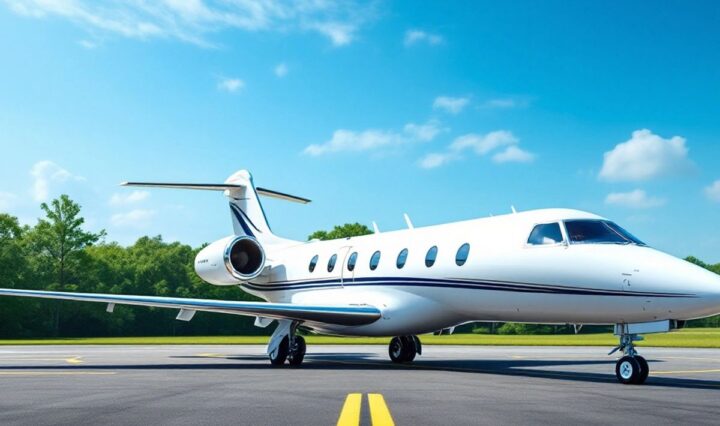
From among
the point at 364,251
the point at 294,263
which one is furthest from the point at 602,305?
the point at 294,263

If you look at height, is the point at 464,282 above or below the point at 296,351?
above

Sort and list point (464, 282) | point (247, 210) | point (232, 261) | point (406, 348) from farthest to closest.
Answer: point (247, 210), point (232, 261), point (406, 348), point (464, 282)

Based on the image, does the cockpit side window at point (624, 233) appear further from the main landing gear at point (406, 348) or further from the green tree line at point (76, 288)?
the green tree line at point (76, 288)

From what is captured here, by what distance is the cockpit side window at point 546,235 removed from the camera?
1331 cm

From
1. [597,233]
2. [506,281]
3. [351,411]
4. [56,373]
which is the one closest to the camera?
[351,411]

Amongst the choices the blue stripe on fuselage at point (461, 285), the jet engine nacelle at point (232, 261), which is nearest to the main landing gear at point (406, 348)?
the blue stripe on fuselage at point (461, 285)

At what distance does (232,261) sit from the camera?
20859mm

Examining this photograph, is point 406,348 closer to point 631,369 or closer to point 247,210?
point 631,369

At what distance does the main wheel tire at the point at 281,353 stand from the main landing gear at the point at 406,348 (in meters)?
3.07

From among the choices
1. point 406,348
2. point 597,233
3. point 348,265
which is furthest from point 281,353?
point 597,233

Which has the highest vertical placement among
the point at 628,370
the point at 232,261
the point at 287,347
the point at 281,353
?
the point at 232,261

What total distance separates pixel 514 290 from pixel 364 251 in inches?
218

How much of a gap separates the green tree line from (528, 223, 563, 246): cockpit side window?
5304cm

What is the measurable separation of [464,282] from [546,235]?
6.72 ft
